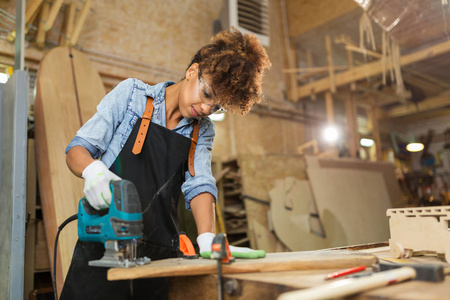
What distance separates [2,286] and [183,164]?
1.50 meters

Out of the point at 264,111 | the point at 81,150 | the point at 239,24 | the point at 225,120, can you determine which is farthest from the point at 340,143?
the point at 81,150

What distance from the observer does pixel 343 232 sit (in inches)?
190

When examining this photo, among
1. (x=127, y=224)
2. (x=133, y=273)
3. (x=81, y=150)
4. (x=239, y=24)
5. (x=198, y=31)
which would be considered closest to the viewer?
(x=133, y=273)

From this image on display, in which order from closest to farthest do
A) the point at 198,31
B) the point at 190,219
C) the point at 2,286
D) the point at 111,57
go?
the point at 2,286, the point at 190,219, the point at 111,57, the point at 198,31

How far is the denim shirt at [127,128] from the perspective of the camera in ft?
4.91

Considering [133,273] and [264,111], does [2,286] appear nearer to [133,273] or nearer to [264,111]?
[133,273]

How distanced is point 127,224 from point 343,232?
4.17 m

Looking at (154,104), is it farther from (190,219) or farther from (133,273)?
(190,219)

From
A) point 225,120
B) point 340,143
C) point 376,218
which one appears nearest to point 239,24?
point 225,120

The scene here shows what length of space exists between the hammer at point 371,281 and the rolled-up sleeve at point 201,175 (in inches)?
34.8

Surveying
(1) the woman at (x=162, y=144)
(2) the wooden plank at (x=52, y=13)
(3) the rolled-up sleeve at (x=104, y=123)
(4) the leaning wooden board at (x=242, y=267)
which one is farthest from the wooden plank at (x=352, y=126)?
(4) the leaning wooden board at (x=242, y=267)

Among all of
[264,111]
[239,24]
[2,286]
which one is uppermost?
[239,24]

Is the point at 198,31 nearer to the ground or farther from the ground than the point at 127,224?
farther from the ground

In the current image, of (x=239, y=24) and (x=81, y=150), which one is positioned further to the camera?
(x=239, y=24)
